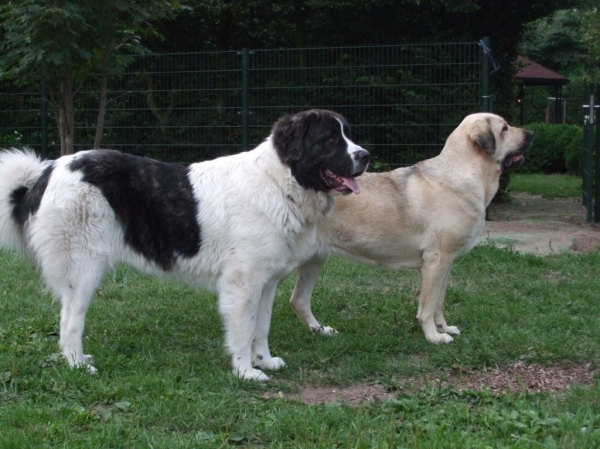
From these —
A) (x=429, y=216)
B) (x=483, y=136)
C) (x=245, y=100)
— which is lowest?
(x=429, y=216)

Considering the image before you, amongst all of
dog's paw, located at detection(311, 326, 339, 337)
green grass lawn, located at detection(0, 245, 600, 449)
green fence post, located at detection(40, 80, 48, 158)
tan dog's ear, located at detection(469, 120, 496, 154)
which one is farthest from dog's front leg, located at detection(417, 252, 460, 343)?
green fence post, located at detection(40, 80, 48, 158)

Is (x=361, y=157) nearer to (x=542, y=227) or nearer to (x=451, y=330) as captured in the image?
(x=451, y=330)

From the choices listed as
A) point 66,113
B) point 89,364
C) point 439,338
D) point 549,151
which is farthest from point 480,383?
point 549,151

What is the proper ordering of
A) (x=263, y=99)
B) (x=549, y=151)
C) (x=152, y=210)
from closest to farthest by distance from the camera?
(x=152, y=210), (x=263, y=99), (x=549, y=151)

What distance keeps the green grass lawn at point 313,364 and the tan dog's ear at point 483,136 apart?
4.37 ft

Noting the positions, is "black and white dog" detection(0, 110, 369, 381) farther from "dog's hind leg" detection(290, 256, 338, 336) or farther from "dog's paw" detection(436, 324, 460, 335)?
"dog's paw" detection(436, 324, 460, 335)

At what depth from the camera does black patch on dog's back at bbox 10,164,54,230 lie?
16.3 feet

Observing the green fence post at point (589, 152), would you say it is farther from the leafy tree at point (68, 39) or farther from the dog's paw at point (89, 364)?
the dog's paw at point (89, 364)

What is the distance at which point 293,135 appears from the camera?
4.96 meters

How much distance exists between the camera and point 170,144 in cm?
1297

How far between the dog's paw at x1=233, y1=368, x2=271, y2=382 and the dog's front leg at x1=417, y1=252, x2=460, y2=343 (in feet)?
4.87

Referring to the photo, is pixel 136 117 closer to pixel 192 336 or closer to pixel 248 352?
pixel 192 336

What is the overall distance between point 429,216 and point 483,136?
0.75m

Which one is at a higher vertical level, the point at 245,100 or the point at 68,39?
the point at 68,39
